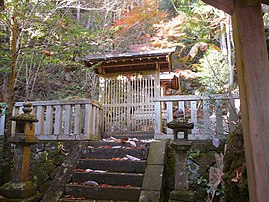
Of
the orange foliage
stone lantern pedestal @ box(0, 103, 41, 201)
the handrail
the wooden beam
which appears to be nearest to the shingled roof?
the handrail

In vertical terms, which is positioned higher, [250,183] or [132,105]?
[132,105]

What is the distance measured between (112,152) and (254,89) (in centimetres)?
387

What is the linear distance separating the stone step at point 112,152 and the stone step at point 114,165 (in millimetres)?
287

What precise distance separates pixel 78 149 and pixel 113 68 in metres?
3.92

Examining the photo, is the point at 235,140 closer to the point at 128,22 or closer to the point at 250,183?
the point at 250,183

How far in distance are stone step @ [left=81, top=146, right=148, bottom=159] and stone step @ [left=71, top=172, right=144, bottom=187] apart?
0.68m

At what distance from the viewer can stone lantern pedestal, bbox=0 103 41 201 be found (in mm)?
3990

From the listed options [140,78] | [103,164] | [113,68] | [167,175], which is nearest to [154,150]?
[167,175]

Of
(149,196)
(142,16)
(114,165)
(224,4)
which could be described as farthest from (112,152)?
(142,16)

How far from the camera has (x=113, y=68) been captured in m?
8.40

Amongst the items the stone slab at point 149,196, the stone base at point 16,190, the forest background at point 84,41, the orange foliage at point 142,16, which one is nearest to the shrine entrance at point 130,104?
the forest background at point 84,41

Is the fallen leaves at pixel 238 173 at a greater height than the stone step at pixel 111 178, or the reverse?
the fallen leaves at pixel 238 173

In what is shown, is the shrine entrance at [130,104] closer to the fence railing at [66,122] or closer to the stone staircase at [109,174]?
the fence railing at [66,122]

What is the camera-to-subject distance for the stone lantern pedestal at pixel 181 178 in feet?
12.3
